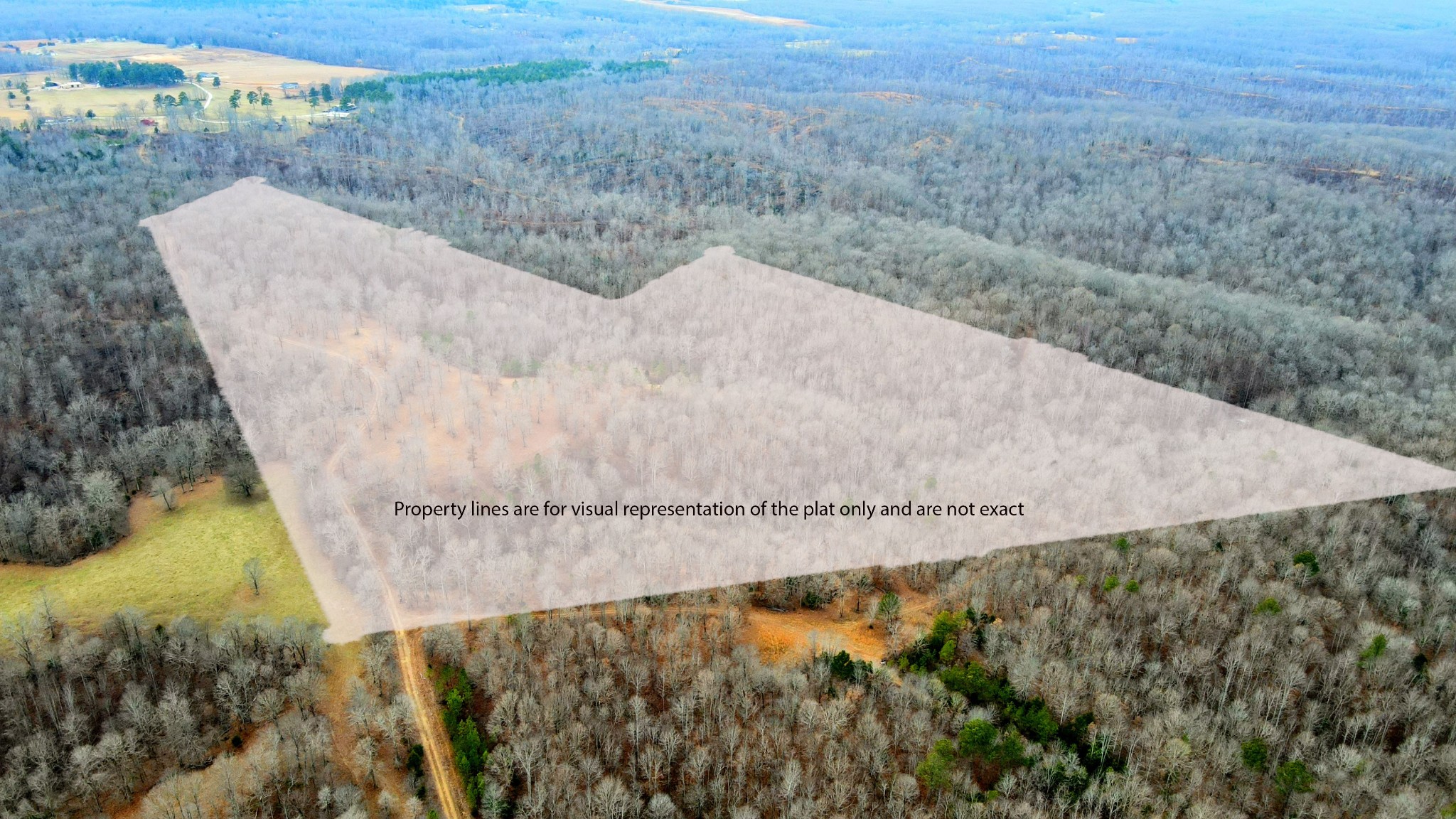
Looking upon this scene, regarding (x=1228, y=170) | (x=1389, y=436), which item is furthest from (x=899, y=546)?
(x=1228, y=170)

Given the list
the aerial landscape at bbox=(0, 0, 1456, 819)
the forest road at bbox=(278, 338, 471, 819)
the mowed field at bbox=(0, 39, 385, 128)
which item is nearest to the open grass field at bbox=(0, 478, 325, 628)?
the aerial landscape at bbox=(0, 0, 1456, 819)

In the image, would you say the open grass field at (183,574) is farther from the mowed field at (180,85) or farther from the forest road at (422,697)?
the mowed field at (180,85)

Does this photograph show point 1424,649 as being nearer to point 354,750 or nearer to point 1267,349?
point 1267,349

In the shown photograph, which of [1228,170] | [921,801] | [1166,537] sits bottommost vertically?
[921,801]

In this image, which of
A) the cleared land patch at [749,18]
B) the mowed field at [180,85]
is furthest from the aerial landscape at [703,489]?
the cleared land patch at [749,18]

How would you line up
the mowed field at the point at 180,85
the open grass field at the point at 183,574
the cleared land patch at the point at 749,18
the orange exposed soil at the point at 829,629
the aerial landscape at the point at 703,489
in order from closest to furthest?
1. the aerial landscape at the point at 703,489
2. the open grass field at the point at 183,574
3. the orange exposed soil at the point at 829,629
4. the mowed field at the point at 180,85
5. the cleared land patch at the point at 749,18
